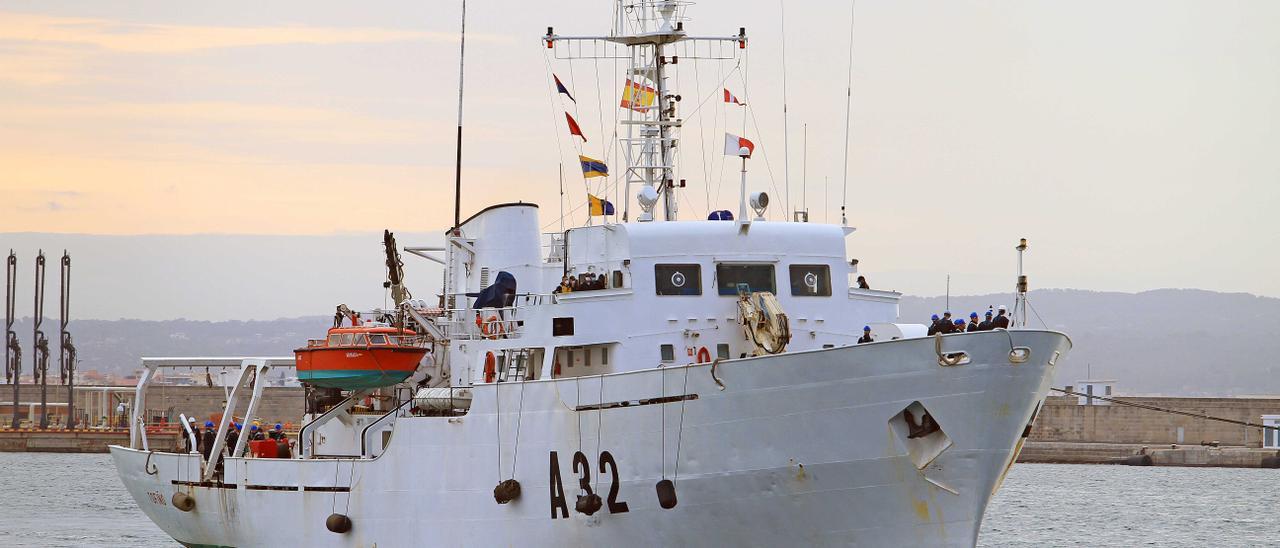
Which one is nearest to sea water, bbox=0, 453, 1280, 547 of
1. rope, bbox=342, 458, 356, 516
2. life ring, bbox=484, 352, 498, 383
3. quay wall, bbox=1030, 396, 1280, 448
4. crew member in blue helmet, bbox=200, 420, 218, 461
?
crew member in blue helmet, bbox=200, 420, 218, 461

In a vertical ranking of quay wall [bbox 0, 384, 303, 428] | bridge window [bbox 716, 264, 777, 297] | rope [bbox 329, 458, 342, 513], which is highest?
bridge window [bbox 716, 264, 777, 297]

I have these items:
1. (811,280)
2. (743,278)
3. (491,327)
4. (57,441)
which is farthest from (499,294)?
(57,441)

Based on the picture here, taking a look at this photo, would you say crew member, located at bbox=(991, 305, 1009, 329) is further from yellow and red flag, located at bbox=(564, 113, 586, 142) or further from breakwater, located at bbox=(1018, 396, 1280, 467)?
breakwater, located at bbox=(1018, 396, 1280, 467)

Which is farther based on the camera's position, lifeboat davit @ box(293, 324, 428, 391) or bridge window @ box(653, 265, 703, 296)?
lifeboat davit @ box(293, 324, 428, 391)

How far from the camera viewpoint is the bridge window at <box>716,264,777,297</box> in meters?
28.2

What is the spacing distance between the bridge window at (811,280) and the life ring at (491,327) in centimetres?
551

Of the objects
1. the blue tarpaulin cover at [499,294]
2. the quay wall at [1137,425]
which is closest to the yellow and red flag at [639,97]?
the blue tarpaulin cover at [499,294]

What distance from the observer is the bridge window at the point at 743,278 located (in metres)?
28.2

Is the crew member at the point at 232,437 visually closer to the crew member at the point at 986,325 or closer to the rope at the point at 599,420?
the rope at the point at 599,420

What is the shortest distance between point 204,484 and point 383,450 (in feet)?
23.1

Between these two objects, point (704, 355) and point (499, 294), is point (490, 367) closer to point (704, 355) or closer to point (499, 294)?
point (499, 294)

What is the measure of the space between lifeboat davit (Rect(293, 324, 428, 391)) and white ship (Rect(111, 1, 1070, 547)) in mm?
854

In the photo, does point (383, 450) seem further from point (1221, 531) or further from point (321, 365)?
point (1221, 531)

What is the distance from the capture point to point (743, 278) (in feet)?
93.0
